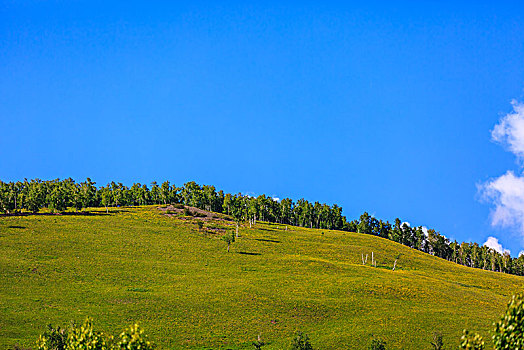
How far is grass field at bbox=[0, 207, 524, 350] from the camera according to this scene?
200ft

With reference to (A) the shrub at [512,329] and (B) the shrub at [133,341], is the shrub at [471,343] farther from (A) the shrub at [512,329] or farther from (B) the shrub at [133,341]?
(B) the shrub at [133,341]

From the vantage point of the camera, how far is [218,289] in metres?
80.0

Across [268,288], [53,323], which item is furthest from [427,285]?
[53,323]

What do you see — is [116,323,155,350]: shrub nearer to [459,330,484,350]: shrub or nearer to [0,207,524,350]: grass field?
[459,330,484,350]: shrub

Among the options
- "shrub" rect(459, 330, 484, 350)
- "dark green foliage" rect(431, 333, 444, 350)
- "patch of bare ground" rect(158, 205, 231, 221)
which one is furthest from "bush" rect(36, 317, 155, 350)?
"patch of bare ground" rect(158, 205, 231, 221)

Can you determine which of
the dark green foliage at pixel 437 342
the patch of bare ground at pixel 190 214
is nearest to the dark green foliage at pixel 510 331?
the dark green foliage at pixel 437 342

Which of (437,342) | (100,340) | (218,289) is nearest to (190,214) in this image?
(218,289)

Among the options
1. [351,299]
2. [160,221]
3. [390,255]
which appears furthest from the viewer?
[160,221]

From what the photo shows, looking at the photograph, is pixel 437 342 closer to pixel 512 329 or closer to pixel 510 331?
pixel 510 331

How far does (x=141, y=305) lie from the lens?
6888 cm

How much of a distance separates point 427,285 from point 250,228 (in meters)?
74.0

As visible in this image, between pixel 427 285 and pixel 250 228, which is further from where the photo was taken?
pixel 250 228

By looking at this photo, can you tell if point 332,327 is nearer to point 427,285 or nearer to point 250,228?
point 427,285

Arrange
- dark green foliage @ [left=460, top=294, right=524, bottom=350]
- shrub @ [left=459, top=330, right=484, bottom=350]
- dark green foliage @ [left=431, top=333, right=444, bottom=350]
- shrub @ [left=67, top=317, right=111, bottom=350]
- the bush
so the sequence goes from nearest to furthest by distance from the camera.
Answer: shrub @ [left=459, top=330, right=484, bottom=350] < dark green foliage @ [left=460, top=294, right=524, bottom=350] < the bush < shrub @ [left=67, top=317, right=111, bottom=350] < dark green foliage @ [left=431, top=333, right=444, bottom=350]
